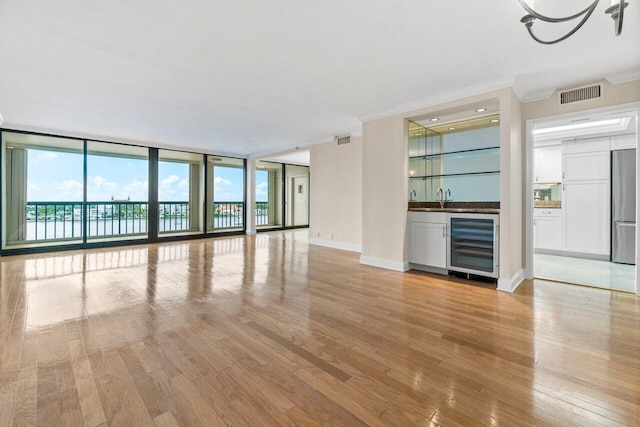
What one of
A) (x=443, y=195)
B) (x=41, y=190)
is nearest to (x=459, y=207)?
(x=443, y=195)

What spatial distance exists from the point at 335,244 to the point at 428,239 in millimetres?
2771

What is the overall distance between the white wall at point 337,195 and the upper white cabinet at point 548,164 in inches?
147

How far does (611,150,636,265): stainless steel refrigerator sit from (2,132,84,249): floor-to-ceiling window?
10937 millimetres

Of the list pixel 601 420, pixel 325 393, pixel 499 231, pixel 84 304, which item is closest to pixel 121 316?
pixel 84 304

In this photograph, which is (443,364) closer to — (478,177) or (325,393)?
(325,393)

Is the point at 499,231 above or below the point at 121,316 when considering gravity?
above

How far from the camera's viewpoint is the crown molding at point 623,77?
10.8 ft

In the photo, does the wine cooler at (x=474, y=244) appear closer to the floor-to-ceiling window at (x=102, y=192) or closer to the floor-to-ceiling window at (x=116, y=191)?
the floor-to-ceiling window at (x=102, y=192)

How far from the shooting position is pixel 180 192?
837cm

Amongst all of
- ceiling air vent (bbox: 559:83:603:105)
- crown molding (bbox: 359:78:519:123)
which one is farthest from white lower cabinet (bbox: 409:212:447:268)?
ceiling air vent (bbox: 559:83:603:105)

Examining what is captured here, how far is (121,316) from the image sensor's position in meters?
2.73

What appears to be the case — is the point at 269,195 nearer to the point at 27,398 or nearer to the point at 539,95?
the point at 539,95

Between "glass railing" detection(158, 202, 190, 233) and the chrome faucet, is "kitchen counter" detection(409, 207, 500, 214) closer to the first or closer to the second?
the chrome faucet

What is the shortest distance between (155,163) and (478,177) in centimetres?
765
